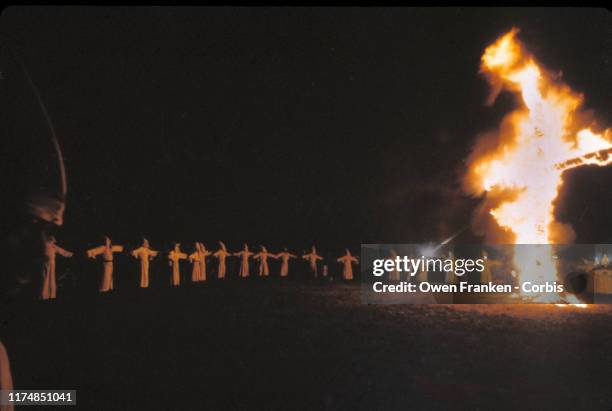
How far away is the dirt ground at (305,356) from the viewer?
5.90 metres

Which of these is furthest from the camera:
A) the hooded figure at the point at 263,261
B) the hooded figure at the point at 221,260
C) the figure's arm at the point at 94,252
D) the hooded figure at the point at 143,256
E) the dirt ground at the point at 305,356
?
the hooded figure at the point at 263,261

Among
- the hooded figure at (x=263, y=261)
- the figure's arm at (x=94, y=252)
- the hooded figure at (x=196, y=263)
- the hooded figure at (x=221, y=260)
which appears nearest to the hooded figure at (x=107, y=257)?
the figure's arm at (x=94, y=252)

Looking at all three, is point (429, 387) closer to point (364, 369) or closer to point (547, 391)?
point (364, 369)

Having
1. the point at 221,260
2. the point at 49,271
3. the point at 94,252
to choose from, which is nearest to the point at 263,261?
the point at 221,260

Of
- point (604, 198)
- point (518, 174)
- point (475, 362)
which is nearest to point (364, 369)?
point (475, 362)

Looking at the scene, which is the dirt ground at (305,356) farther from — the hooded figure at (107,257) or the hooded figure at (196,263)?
the hooded figure at (196,263)

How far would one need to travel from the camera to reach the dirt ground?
590 cm

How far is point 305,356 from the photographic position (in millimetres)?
7500

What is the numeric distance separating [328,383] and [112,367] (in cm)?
315

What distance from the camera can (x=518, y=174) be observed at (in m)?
16.0

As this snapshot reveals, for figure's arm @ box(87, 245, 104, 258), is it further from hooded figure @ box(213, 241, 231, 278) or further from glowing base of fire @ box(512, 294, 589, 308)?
glowing base of fire @ box(512, 294, 589, 308)

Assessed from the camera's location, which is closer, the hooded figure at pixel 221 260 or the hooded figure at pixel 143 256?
the hooded figure at pixel 143 256

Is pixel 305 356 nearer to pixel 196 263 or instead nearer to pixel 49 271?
pixel 49 271

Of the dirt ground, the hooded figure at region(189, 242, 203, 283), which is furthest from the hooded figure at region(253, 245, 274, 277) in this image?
the dirt ground
